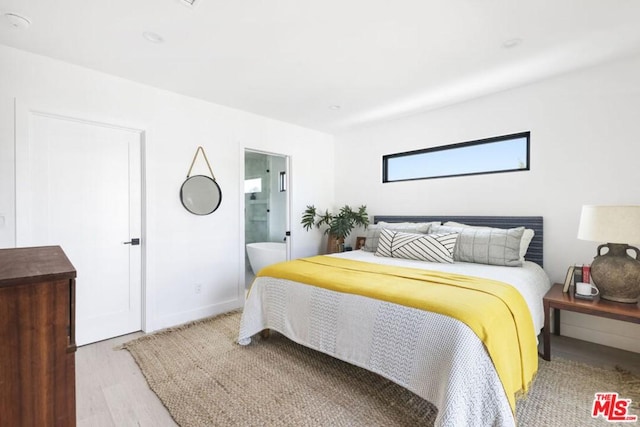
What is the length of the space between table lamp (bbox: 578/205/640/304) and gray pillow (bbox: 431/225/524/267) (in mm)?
506

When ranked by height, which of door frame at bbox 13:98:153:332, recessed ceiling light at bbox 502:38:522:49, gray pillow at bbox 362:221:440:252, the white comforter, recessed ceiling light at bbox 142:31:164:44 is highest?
recessed ceiling light at bbox 502:38:522:49

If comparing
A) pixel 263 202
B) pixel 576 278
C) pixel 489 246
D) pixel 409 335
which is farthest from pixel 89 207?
pixel 576 278

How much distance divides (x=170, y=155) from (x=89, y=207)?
85 cm

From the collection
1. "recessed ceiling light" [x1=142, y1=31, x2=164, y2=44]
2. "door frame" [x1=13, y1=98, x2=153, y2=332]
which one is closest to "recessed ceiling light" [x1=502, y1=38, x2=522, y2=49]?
"recessed ceiling light" [x1=142, y1=31, x2=164, y2=44]

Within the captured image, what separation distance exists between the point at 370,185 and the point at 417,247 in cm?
162

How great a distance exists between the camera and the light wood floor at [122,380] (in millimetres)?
1773

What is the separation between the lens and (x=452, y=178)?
11.8 ft

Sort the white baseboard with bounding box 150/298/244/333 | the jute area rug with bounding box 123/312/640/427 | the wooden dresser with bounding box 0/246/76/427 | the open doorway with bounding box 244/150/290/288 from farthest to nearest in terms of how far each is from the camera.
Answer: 1. the open doorway with bounding box 244/150/290/288
2. the white baseboard with bounding box 150/298/244/333
3. the jute area rug with bounding box 123/312/640/427
4. the wooden dresser with bounding box 0/246/76/427

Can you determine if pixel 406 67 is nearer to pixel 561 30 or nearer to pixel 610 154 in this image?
pixel 561 30

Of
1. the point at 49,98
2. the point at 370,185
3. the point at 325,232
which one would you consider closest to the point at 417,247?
the point at 370,185

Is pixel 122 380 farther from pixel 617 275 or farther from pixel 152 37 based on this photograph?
pixel 617 275

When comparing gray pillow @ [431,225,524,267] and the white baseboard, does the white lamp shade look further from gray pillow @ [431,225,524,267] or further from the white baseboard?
the white baseboard

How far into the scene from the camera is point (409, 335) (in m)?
1.70

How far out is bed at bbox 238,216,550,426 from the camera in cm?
145
